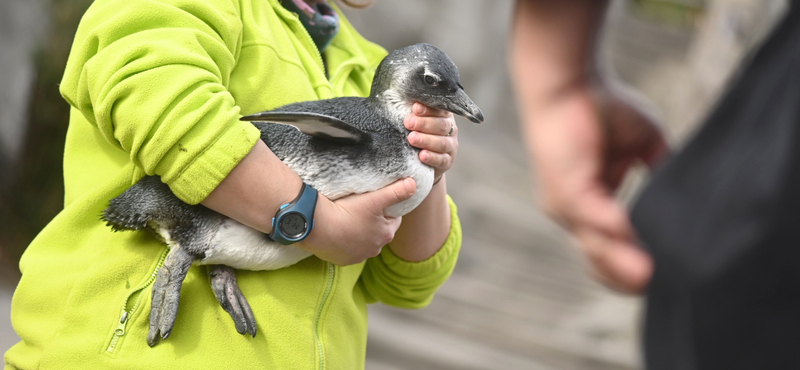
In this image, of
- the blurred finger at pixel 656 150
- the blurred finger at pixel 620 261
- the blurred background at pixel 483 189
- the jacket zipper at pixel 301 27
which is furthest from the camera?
the blurred background at pixel 483 189

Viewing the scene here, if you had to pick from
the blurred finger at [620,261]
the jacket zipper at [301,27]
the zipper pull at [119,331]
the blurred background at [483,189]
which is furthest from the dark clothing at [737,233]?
the zipper pull at [119,331]

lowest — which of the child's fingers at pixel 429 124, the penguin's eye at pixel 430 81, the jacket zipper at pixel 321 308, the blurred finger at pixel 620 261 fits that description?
the blurred finger at pixel 620 261

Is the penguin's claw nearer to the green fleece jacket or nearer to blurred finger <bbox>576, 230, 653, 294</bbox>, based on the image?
the green fleece jacket

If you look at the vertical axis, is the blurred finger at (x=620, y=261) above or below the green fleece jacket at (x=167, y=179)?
below

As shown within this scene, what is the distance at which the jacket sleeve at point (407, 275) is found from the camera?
23.3 inches

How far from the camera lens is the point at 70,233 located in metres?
0.50

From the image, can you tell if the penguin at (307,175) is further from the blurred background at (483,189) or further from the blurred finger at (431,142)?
the blurred background at (483,189)

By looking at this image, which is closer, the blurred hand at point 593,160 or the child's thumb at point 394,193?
the child's thumb at point 394,193

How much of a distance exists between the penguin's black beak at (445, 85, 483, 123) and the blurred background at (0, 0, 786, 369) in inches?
19.1

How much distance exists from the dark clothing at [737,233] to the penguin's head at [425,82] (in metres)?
0.32

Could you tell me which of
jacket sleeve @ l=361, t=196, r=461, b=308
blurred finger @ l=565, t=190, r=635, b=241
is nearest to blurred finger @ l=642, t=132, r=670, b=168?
blurred finger @ l=565, t=190, r=635, b=241

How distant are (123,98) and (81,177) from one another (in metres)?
0.13

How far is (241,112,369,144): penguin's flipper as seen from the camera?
0.43 metres

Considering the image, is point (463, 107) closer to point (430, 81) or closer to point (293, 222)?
point (430, 81)
